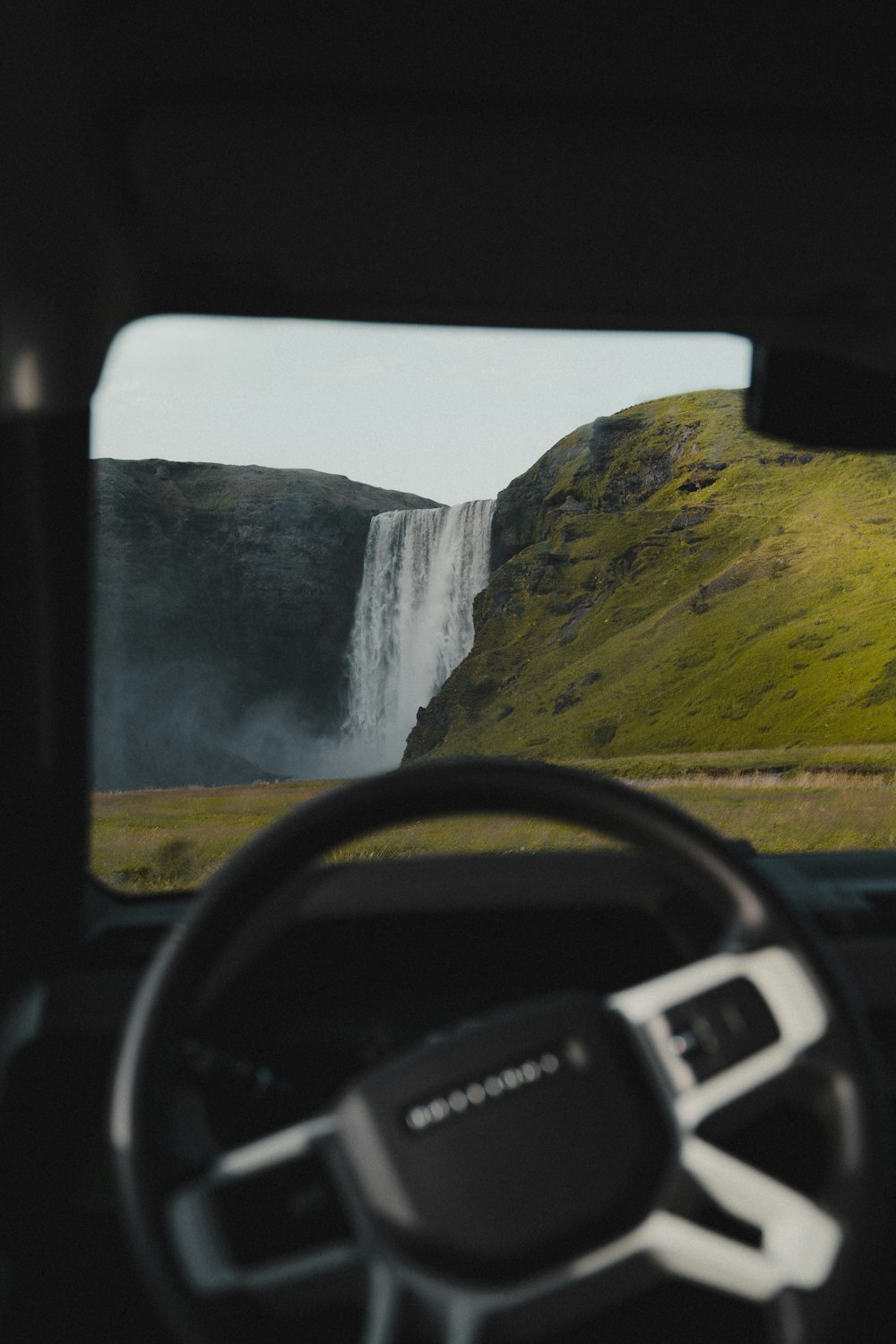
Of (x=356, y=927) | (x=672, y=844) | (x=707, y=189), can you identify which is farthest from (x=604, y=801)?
(x=707, y=189)

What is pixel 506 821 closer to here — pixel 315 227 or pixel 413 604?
pixel 315 227

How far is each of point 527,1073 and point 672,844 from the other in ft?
0.98

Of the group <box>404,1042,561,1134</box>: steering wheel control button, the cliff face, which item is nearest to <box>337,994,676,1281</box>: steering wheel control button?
<box>404,1042,561,1134</box>: steering wheel control button

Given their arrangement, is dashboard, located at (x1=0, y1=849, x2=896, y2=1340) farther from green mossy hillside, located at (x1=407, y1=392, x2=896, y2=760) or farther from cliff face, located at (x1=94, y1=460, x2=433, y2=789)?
green mossy hillside, located at (x1=407, y1=392, x2=896, y2=760)

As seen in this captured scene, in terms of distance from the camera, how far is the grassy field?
2219mm

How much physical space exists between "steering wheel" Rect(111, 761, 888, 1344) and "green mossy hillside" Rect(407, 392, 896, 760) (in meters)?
2.17

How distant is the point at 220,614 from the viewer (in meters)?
4.70

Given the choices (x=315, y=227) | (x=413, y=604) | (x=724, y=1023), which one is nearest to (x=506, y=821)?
(x=724, y=1023)

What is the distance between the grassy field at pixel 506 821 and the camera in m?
2.22

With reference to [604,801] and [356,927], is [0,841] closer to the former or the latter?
[356,927]

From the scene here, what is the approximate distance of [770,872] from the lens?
2.38 meters

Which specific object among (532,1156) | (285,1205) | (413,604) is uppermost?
(532,1156)

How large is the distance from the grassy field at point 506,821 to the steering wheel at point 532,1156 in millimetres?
699

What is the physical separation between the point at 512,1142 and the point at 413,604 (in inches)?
191
